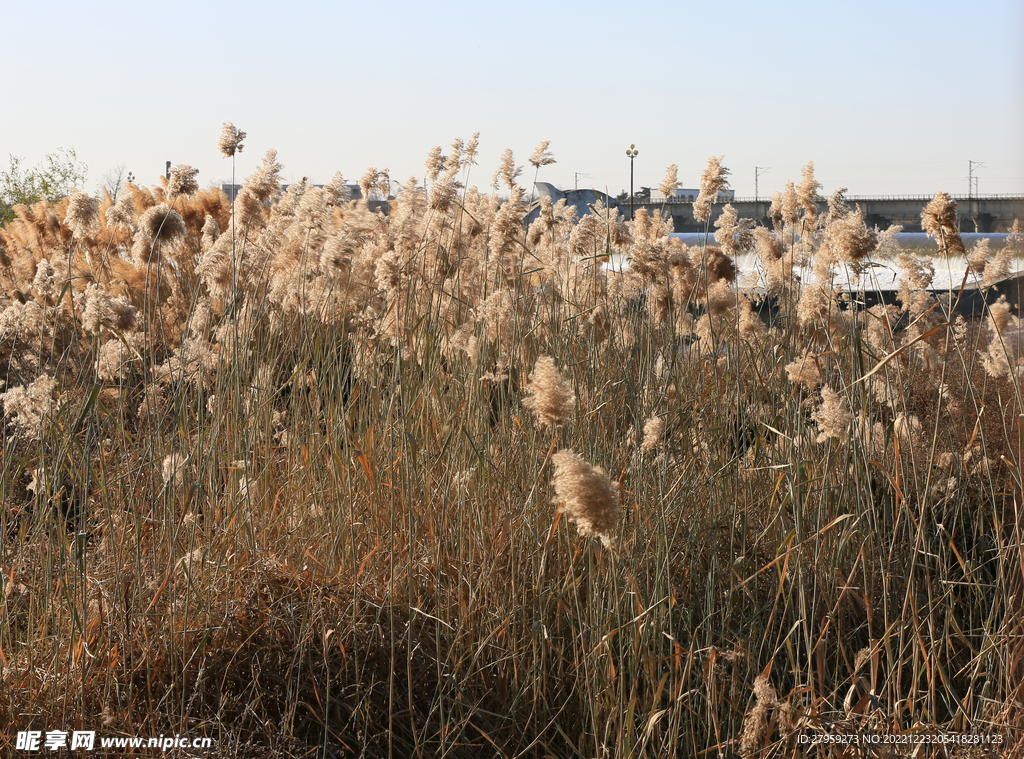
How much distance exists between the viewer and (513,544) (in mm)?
1883

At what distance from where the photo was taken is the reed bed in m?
1.59

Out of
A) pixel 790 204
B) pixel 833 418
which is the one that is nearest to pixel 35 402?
pixel 833 418

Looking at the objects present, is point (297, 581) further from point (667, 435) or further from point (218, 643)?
point (667, 435)

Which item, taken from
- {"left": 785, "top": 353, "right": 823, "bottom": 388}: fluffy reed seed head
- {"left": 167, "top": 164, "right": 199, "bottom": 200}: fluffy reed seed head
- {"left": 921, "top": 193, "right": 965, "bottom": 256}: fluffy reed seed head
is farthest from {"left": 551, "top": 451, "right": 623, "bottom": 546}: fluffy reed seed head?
{"left": 167, "top": 164, "right": 199, "bottom": 200}: fluffy reed seed head

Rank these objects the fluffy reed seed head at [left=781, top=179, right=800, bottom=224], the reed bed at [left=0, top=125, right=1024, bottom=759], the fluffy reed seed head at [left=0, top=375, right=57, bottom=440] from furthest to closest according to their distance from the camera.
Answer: the fluffy reed seed head at [left=781, top=179, right=800, bottom=224] → the fluffy reed seed head at [left=0, top=375, right=57, bottom=440] → the reed bed at [left=0, top=125, right=1024, bottom=759]

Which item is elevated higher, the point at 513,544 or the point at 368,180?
the point at 368,180

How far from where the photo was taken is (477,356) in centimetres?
232

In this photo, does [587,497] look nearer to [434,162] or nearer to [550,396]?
[550,396]

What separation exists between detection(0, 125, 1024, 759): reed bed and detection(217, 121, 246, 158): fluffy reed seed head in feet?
0.45

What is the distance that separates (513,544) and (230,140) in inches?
60.2

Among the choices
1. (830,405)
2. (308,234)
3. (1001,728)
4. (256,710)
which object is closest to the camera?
(1001,728)

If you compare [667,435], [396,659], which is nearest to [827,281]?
[667,435]

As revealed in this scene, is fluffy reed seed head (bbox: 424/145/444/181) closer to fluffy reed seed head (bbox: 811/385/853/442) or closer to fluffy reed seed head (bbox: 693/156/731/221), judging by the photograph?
fluffy reed seed head (bbox: 693/156/731/221)

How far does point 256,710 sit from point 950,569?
171 cm
